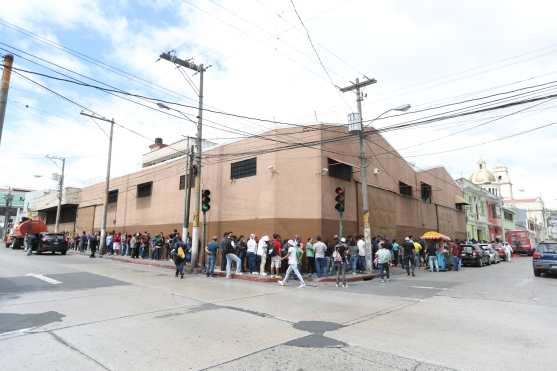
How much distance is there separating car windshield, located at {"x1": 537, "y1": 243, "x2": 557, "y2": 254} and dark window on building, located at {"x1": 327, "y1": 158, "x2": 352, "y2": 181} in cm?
942

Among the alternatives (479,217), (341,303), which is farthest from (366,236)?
(479,217)

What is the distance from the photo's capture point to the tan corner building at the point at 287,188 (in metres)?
18.0

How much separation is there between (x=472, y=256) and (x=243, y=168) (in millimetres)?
15477

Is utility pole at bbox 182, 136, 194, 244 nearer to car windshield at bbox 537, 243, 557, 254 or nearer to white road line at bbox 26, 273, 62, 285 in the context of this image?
white road line at bbox 26, 273, 62, 285

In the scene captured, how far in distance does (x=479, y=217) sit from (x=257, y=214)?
41046 millimetres

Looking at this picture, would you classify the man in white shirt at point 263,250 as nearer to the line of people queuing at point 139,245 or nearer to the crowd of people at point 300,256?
the crowd of people at point 300,256

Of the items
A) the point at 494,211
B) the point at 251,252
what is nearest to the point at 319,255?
the point at 251,252

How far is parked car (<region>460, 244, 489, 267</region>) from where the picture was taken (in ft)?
75.2

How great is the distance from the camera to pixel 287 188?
59.5ft

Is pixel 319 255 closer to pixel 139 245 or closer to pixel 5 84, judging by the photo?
pixel 5 84

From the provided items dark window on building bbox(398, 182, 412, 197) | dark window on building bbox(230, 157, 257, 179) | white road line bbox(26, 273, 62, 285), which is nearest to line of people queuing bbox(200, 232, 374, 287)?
dark window on building bbox(230, 157, 257, 179)

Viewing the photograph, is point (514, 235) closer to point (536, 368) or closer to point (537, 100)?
→ point (537, 100)

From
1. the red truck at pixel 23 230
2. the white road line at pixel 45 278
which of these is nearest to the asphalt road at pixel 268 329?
the white road line at pixel 45 278

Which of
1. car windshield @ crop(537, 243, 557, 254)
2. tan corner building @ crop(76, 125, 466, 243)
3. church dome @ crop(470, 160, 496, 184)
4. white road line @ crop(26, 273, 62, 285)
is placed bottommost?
white road line @ crop(26, 273, 62, 285)
